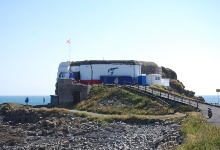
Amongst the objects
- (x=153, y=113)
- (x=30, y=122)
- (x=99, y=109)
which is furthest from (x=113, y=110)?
(x=30, y=122)

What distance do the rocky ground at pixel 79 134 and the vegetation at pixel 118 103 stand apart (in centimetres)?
563

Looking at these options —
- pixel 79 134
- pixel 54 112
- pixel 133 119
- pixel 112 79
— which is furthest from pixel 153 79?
pixel 79 134

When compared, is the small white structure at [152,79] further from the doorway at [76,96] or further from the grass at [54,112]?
the grass at [54,112]

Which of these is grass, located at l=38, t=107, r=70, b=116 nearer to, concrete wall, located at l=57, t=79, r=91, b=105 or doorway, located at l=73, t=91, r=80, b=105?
concrete wall, located at l=57, t=79, r=91, b=105

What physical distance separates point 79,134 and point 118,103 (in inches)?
539

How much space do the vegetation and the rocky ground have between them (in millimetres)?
5627

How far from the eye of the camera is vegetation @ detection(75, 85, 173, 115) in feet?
139

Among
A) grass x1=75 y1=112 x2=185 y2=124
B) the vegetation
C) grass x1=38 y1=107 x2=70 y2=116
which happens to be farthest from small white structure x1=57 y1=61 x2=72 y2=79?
grass x1=75 y1=112 x2=185 y2=124

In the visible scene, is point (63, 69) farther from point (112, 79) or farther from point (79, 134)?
point (79, 134)

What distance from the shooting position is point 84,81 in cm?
6244

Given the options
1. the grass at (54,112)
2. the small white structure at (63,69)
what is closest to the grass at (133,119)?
the grass at (54,112)

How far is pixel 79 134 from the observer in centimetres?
3384

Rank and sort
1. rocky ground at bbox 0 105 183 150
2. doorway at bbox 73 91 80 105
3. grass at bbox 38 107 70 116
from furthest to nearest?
doorway at bbox 73 91 80 105
grass at bbox 38 107 70 116
rocky ground at bbox 0 105 183 150

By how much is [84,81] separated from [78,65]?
3.87 meters
